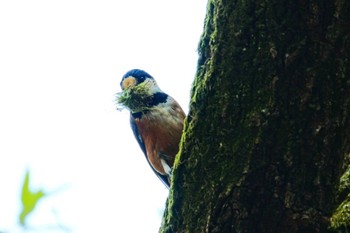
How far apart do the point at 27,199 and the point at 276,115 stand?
30.0 inches

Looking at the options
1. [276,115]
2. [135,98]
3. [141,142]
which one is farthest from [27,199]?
[141,142]

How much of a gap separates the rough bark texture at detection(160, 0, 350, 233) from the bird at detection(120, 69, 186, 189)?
186 centimetres

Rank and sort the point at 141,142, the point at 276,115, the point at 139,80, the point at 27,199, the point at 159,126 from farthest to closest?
the point at 141,142 < the point at 139,80 < the point at 159,126 < the point at 276,115 < the point at 27,199

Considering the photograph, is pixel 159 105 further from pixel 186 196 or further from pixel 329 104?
pixel 329 104

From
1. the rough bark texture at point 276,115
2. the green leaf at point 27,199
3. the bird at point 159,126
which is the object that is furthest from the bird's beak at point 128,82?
the green leaf at point 27,199

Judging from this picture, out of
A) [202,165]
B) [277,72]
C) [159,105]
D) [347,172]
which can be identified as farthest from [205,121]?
[159,105]

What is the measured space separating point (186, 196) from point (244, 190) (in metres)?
0.23

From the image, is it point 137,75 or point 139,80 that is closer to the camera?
point 139,80

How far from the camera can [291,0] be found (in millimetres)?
2018

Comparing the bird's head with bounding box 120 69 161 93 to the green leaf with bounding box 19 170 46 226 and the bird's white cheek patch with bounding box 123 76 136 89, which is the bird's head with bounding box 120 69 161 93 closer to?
the bird's white cheek patch with bounding box 123 76 136 89

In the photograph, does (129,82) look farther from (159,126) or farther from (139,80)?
(159,126)

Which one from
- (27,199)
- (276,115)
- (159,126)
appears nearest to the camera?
(27,199)

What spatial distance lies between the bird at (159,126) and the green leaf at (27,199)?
2.18 metres

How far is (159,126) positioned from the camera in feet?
13.4
